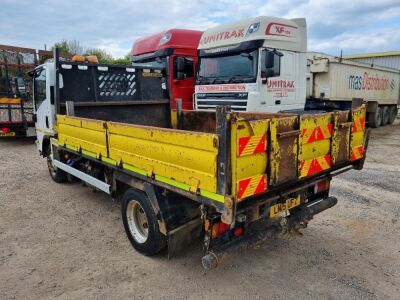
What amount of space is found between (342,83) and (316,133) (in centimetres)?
1043

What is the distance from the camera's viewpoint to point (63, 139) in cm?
516

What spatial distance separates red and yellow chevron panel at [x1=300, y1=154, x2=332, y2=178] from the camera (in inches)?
128

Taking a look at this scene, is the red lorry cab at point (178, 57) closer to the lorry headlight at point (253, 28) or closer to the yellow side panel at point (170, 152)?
the lorry headlight at point (253, 28)

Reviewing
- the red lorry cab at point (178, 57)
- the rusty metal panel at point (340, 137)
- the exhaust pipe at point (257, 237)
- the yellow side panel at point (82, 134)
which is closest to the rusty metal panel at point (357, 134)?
the rusty metal panel at point (340, 137)

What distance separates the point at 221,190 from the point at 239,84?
17.4ft

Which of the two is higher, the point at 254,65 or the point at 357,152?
the point at 254,65

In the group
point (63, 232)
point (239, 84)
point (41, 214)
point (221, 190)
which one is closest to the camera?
point (221, 190)

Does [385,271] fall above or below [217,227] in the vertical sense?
below

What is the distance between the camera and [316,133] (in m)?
3.32

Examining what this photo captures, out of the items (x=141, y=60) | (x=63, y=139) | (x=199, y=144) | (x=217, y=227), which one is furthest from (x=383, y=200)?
(x=141, y=60)

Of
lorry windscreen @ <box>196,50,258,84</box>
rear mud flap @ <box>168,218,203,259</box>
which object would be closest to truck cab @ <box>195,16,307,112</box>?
lorry windscreen @ <box>196,50,258,84</box>

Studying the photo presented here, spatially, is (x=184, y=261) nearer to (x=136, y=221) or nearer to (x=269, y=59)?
(x=136, y=221)

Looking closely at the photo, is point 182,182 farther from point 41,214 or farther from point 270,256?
point 41,214

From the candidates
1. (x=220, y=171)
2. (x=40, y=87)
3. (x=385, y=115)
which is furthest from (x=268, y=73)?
(x=385, y=115)
